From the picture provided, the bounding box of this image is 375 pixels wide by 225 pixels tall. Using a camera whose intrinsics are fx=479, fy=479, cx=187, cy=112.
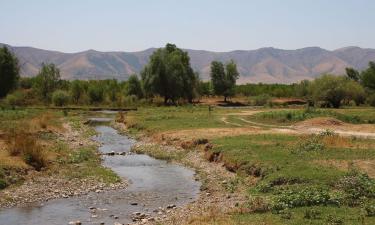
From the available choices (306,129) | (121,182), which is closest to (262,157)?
(121,182)

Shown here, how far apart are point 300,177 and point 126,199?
381 inches

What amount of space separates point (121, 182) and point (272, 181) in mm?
9960

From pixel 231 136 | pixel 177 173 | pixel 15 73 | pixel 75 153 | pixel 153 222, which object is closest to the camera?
pixel 153 222

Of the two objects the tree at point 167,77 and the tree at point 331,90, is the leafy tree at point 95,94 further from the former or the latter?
the tree at point 331,90

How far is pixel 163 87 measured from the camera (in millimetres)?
111750

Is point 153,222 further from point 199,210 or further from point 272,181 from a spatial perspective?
point 272,181

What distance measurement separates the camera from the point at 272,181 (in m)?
26.8

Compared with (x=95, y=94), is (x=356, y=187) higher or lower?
lower

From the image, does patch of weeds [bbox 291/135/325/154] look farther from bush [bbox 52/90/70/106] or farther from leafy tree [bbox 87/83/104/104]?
leafy tree [bbox 87/83/104/104]

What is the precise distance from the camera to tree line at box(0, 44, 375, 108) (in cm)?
9712

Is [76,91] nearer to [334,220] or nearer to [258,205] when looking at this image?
[258,205]

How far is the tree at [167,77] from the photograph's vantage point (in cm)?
11031

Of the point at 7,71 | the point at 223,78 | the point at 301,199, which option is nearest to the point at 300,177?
the point at 301,199

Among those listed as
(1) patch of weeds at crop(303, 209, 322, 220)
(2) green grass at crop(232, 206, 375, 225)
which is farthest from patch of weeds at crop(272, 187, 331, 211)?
(1) patch of weeds at crop(303, 209, 322, 220)
